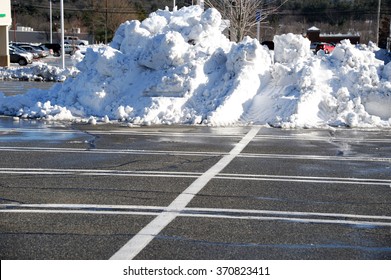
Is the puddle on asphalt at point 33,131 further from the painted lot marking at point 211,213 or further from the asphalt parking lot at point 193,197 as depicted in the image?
the painted lot marking at point 211,213

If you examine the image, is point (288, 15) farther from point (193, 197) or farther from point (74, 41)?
point (193, 197)

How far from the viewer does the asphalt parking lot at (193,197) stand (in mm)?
6020

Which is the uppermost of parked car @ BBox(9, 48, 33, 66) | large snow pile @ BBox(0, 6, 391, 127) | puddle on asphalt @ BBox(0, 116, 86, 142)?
parked car @ BBox(9, 48, 33, 66)

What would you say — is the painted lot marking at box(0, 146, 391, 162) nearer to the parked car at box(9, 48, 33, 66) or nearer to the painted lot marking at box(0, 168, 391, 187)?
the painted lot marking at box(0, 168, 391, 187)

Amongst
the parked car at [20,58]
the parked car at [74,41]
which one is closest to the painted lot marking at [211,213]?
the parked car at [20,58]

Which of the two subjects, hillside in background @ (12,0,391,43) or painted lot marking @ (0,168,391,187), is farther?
hillside in background @ (12,0,391,43)

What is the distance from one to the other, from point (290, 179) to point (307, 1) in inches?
2867

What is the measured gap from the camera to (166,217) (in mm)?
7000

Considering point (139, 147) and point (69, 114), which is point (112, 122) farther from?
point (139, 147)

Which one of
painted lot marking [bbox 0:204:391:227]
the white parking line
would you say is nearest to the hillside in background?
the white parking line

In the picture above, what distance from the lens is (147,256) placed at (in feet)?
18.5

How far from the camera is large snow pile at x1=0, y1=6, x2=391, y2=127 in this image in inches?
617

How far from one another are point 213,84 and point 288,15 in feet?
202

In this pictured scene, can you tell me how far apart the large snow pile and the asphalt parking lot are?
7.59 ft
